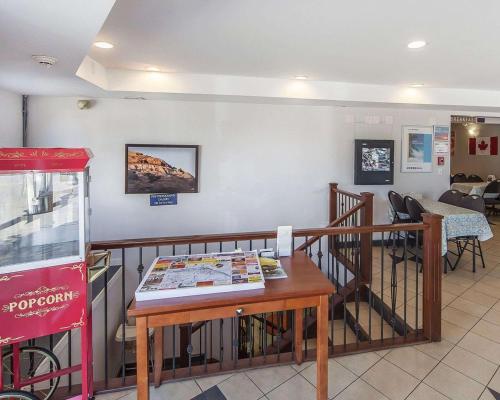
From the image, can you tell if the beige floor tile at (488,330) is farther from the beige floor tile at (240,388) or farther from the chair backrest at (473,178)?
the chair backrest at (473,178)

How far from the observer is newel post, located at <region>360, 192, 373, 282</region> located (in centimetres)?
361

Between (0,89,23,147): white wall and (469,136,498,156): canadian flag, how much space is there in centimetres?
1097

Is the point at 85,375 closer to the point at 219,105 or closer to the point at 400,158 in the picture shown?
the point at 219,105

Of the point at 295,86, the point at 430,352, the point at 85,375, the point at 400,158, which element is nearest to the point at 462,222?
the point at 400,158

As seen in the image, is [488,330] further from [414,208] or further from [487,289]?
[414,208]

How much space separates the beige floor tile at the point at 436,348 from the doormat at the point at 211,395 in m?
1.52

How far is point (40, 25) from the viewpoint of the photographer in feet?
5.83

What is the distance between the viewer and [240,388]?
195cm

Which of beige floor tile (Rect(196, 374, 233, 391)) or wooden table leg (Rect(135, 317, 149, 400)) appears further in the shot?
beige floor tile (Rect(196, 374, 233, 391))

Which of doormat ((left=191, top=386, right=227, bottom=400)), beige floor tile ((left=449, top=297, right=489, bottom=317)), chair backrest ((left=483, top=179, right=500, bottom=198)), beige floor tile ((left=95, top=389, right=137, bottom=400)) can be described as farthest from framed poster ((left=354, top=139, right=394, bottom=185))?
beige floor tile ((left=95, top=389, right=137, bottom=400))

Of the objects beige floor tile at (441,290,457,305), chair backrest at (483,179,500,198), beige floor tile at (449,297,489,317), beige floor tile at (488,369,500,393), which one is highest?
chair backrest at (483,179,500,198)

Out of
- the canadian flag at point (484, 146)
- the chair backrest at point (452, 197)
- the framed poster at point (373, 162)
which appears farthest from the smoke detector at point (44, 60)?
the canadian flag at point (484, 146)

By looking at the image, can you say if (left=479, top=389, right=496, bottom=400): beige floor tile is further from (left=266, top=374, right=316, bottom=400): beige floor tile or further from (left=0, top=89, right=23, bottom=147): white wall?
(left=0, top=89, right=23, bottom=147): white wall

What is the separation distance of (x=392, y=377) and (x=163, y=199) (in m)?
3.41
